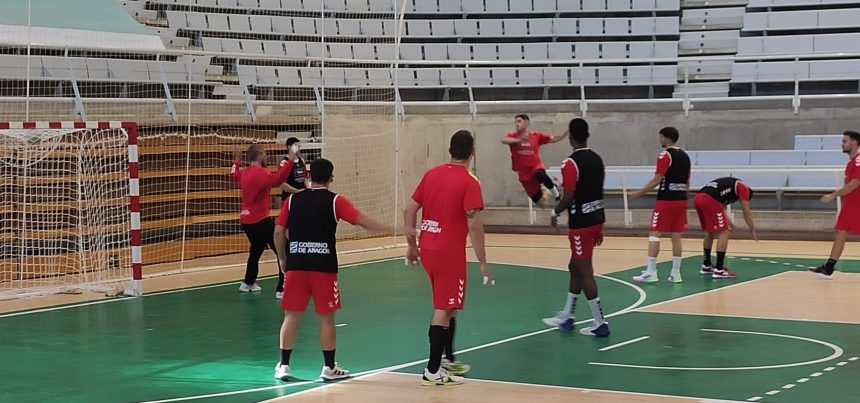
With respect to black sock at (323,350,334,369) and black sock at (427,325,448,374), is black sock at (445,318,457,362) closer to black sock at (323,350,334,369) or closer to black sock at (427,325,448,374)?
black sock at (427,325,448,374)

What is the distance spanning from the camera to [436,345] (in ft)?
28.4

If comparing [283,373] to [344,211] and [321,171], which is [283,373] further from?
[321,171]

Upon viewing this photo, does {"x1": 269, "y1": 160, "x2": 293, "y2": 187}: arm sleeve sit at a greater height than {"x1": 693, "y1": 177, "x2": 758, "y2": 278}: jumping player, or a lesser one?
greater

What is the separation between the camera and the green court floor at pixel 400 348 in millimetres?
8641

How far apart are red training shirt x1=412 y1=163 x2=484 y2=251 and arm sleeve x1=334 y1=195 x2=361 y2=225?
1.66 feet

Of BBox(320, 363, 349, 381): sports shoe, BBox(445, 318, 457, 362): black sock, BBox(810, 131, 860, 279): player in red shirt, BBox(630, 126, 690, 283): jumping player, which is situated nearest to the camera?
BBox(320, 363, 349, 381): sports shoe

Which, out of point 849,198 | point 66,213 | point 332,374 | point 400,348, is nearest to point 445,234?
point 332,374

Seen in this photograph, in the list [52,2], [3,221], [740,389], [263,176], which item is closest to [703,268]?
[263,176]

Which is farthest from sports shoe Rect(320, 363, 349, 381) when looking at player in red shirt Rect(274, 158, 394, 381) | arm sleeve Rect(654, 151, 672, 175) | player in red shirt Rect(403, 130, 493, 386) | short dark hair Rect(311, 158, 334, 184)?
arm sleeve Rect(654, 151, 672, 175)

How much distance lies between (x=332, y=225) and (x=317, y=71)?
51.6ft

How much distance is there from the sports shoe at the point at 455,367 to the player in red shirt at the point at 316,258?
851mm

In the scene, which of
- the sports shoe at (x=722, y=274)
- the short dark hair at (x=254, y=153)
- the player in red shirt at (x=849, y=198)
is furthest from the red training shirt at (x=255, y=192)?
the player in red shirt at (x=849, y=198)

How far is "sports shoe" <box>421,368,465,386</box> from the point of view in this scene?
28.4ft

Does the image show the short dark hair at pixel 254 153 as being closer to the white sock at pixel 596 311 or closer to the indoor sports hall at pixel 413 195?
the indoor sports hall at pixel 413 195
